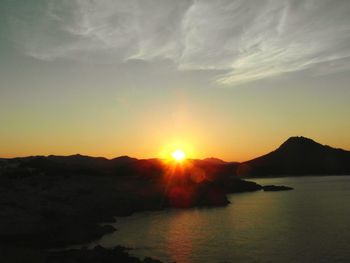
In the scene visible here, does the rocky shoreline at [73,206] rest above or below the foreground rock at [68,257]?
above

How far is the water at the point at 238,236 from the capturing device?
4616 cm

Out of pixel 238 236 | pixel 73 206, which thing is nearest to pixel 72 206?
pixel 73 206

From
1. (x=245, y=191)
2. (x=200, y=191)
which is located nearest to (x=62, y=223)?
(x=200, y=191)

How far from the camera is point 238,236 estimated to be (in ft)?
194

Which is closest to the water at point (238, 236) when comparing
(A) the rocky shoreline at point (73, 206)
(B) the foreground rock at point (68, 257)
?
(A) the rocky shoreline at point (73, 206)

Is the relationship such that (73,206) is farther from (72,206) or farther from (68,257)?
(68,257)

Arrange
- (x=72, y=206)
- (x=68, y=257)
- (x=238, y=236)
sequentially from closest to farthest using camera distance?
(x=68, y=257), (x=238, y=236), (x=72, y=206)

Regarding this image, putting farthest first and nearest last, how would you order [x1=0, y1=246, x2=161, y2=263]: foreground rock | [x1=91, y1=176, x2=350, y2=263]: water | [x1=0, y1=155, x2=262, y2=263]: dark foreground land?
[x1=91, y1=176, x2=350, y2=263]: water → [x1=0, y1=155, x2=262, y2=263]: dark foreground land → [x1=0, y1=246, x2=161, y2=263]: foreground rock

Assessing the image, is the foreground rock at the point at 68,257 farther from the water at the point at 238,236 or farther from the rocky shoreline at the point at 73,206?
the water at the point at 238,236

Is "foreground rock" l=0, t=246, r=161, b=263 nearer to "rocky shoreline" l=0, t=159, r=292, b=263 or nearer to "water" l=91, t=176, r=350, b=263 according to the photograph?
"rocky shoreline" l=0, t=159, r=292, b=263

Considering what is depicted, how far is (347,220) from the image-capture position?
241 ft

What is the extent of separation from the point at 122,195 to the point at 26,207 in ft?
127

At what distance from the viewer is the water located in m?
46.2

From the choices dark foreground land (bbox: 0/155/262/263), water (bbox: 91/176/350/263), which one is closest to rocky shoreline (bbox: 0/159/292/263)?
dark foreground land (bbox: 0/155/262/263)
